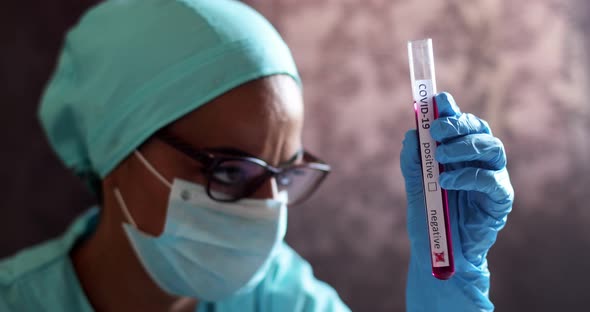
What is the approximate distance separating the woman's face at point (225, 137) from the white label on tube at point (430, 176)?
412 millimetres

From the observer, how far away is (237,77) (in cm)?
109

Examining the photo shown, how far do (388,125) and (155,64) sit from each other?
76 cm

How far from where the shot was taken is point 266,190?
1.14 m

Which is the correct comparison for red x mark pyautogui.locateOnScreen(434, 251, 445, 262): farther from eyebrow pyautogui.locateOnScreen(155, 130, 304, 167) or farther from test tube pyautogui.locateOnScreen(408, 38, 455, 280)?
eyebrow pyautogui.locateOnScreen(155, 130, 304, 167)

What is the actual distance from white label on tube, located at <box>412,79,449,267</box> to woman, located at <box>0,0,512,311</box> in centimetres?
41

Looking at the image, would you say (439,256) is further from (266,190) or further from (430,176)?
(266,190)

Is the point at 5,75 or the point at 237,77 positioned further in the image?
the point at 5,75

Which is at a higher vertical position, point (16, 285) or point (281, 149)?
point (281, 149)

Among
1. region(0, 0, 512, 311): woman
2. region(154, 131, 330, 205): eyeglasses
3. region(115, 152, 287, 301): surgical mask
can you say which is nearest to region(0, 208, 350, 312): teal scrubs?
region(0, 0, 512, 311): woman

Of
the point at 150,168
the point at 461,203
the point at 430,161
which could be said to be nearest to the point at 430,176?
the point at 430,161

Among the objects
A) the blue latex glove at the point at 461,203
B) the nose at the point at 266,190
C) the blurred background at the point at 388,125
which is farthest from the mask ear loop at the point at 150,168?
the blurred background at the point at 388,125

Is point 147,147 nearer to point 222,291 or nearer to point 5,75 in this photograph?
point 222,291

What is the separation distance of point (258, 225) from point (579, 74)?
92 cm

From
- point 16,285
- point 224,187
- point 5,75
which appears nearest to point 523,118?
point 224,187
